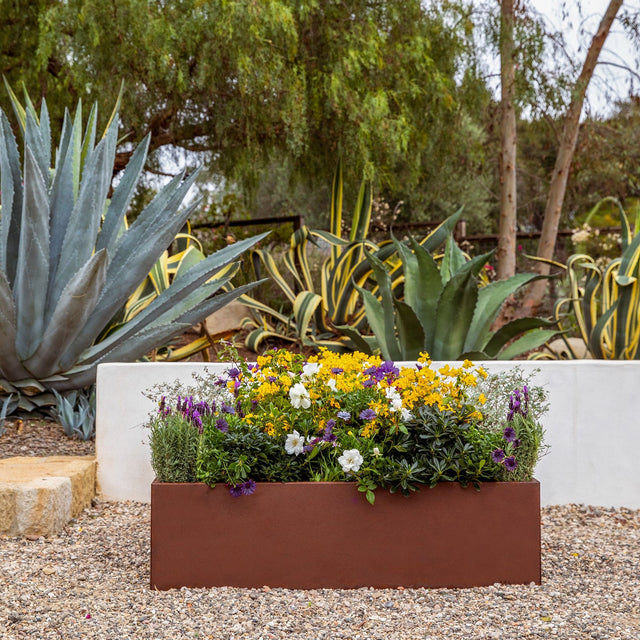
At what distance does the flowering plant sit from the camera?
7.79ft

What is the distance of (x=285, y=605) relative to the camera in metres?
2.23

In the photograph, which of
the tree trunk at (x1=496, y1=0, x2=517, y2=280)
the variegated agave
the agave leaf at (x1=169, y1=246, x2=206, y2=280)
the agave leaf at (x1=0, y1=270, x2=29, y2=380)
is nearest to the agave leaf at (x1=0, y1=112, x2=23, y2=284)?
the agave leaf at (x1=0, y1=270, x2=29, y2=380)

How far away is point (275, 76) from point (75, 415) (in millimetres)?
2799

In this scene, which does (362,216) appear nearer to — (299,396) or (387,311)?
A: (387,311)

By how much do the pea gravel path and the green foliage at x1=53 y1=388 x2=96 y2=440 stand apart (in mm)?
868

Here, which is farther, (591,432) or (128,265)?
(128,265)

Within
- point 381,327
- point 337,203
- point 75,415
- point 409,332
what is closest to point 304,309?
point 381,327

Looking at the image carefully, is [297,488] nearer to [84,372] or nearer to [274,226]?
[84,372]

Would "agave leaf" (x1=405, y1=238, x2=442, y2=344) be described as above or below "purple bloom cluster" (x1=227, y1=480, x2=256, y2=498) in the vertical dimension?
above

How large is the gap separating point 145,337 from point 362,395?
5.06 ft

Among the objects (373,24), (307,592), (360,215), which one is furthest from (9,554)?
(373,24)

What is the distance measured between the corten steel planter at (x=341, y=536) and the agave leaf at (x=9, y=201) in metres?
1.88

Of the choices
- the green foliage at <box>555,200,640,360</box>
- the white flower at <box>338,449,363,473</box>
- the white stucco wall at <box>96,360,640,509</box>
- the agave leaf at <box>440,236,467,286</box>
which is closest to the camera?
the white flower at <box>338,449,363,473</box>

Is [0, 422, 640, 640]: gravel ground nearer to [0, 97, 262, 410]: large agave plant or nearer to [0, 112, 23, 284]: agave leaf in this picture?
[0, 97, 262, 410]: large agave plant
